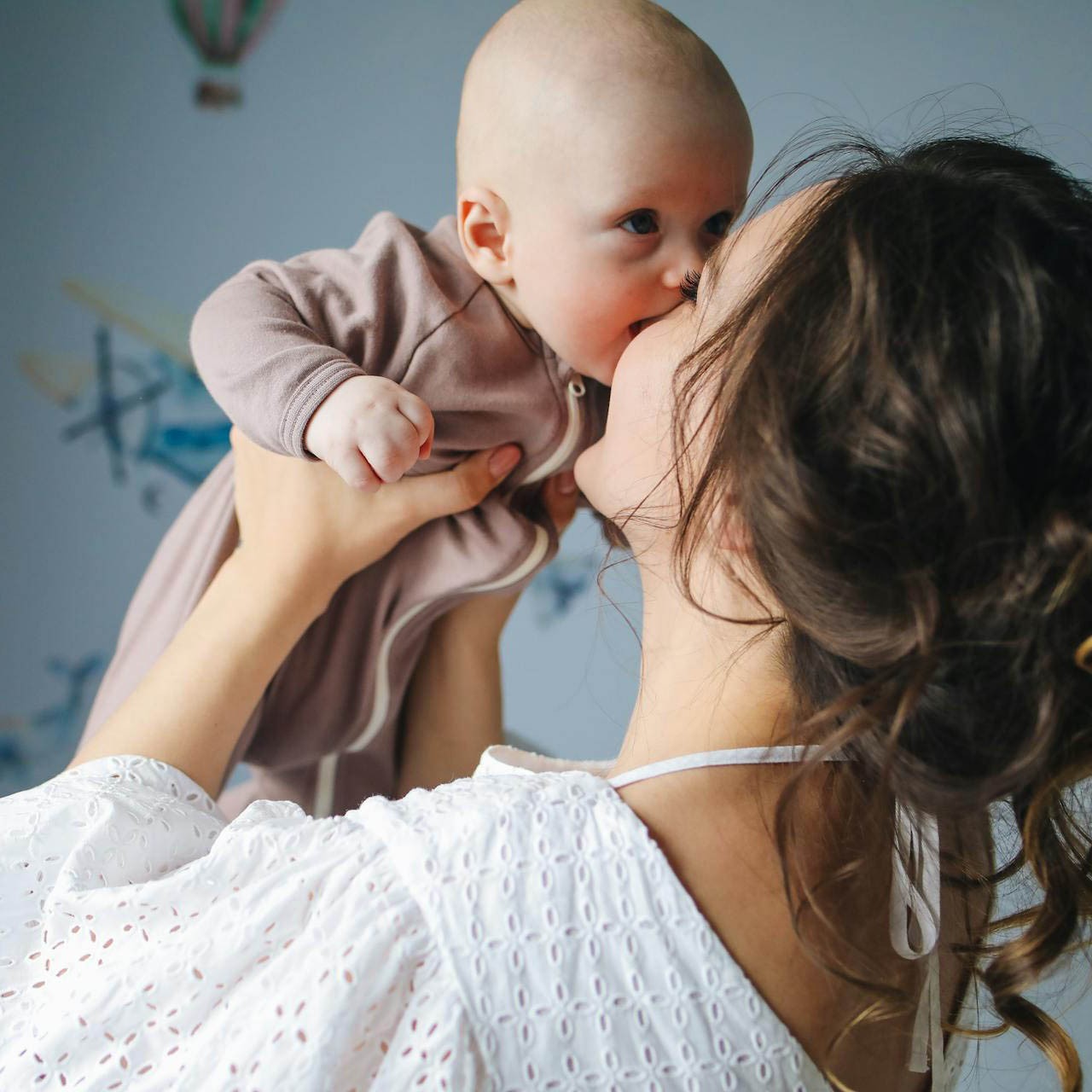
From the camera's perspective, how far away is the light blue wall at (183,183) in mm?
1834

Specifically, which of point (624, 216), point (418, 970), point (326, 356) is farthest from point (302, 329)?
point (418, 970)

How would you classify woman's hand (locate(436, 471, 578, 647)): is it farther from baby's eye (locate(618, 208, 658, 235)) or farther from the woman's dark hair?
the woman's dark hair

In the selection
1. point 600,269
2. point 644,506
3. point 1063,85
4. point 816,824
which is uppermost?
point 1063,85

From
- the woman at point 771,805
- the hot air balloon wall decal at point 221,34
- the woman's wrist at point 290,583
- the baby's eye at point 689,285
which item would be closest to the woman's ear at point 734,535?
the woman at point 771,805

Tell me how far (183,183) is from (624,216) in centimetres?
132

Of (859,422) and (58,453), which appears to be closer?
(859,422)

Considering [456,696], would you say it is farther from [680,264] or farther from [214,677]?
[680,264]

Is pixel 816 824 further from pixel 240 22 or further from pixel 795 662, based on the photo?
pixel 240 22

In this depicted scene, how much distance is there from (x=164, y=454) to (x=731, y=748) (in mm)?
1663

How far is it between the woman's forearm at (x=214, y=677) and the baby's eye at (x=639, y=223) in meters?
0.43

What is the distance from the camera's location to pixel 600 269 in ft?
3.07

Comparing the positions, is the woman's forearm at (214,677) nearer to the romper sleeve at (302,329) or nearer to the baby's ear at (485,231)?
the romper sleeve at (302,329)

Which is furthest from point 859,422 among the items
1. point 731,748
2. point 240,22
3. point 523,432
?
point 240,22

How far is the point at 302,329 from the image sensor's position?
0.94 meters
